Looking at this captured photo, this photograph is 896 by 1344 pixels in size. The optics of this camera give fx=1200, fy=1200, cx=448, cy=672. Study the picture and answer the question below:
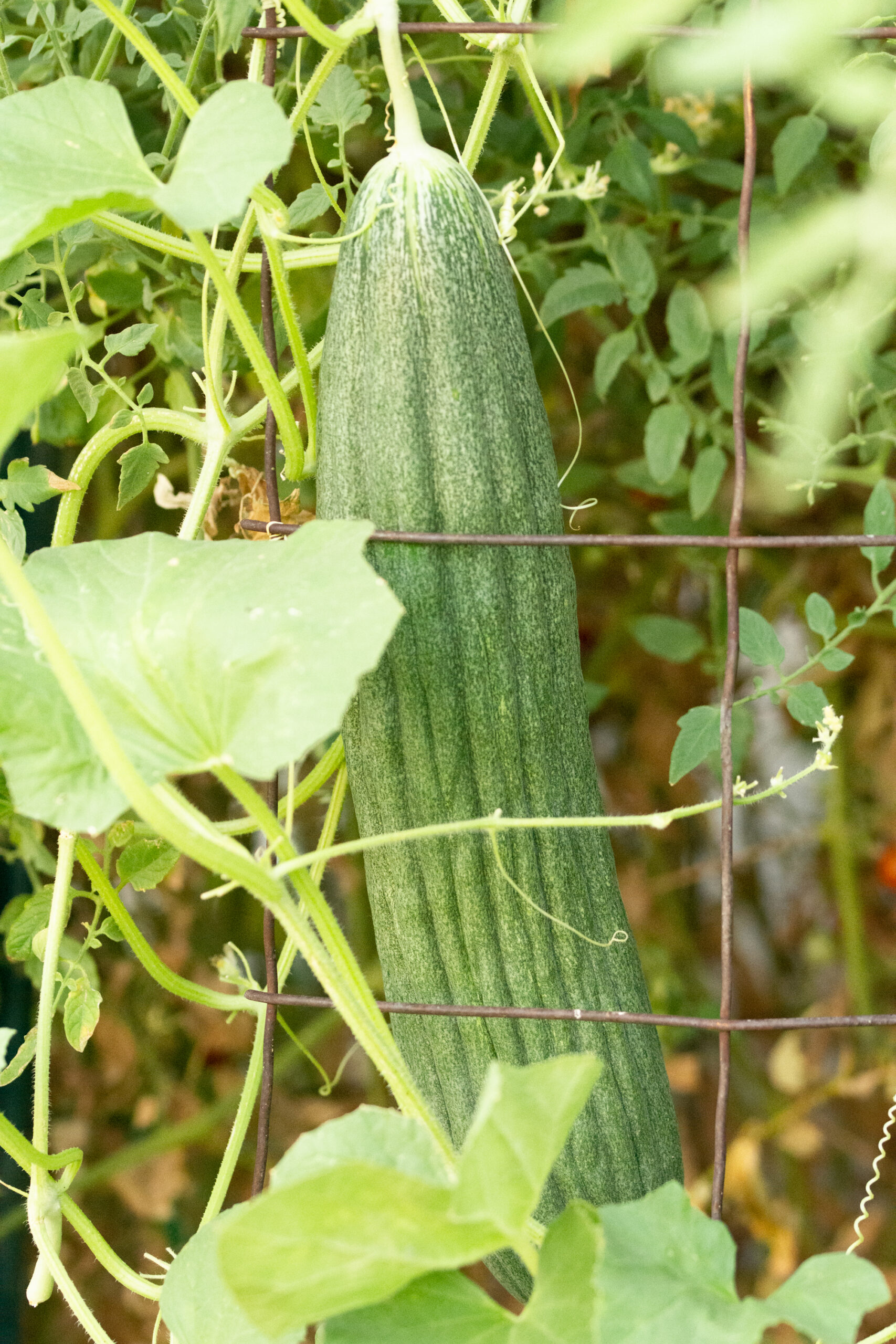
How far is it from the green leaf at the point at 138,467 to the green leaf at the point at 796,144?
0.47 m

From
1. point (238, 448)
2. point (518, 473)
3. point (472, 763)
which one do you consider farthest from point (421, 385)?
point (238, 448)

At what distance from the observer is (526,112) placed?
1021mm

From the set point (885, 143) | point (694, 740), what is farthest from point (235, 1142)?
point (885, 143)

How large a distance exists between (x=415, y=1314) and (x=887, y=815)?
130 centimetres

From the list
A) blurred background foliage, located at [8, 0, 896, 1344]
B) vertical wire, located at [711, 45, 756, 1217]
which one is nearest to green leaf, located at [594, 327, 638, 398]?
blurred background foliage, located at [8, 0, 896, 1344]

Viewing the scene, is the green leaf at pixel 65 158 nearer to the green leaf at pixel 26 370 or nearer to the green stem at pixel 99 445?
the green leaf at pixel 26 370

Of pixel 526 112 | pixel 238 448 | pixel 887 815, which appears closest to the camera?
pixel 526 112

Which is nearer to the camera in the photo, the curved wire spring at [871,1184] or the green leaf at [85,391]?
the curved wire spring at [871,1184]

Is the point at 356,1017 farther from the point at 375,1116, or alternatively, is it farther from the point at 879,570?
the point at 879,570

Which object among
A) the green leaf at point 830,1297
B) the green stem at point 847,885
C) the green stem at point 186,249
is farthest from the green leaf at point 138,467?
the green stem at point 847,885

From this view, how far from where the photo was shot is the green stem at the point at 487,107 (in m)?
0.64

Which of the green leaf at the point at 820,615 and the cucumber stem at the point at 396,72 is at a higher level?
the cucumber stem at the point at 396,72

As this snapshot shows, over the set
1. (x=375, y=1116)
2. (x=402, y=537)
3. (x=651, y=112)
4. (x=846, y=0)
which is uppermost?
(x=651, y=112)

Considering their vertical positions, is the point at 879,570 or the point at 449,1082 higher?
the point at 879,570
